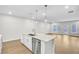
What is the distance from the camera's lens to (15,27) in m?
1.16

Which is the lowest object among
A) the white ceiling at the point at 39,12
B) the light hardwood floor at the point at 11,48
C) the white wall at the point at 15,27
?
the light hardwood floor at the point at 11,48

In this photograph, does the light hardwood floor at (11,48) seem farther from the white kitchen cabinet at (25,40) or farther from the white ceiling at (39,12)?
the white ceiling at (39,12)

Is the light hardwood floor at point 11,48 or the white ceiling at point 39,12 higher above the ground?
the white ceiling at point 39,12

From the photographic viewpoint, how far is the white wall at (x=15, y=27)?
1.09m

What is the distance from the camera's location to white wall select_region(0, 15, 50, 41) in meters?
1.09

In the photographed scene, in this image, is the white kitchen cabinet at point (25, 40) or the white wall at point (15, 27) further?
the white kitchen cabinet at point (25, 40)

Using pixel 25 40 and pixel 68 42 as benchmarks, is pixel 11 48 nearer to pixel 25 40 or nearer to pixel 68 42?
pixel 25 40

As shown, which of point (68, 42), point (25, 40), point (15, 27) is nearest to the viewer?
point (15, 27)

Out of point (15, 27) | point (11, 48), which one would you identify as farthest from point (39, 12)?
point (11, 48)

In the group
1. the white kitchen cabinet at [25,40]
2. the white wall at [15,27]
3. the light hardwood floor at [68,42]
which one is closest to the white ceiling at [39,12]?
the white wall at [15,27]
